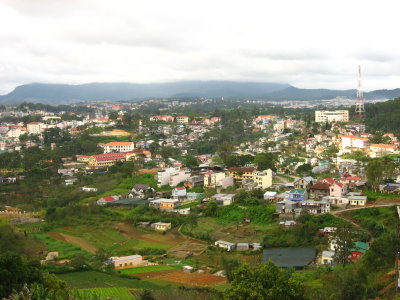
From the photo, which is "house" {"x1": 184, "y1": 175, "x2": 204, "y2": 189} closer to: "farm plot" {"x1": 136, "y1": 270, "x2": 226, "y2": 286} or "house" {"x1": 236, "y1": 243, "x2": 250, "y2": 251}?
"house" {"x1": 236, "y1": 243, "x2": 250, "y2": 251}

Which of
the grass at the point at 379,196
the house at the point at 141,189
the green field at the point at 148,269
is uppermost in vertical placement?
the grass at the point at 379,196

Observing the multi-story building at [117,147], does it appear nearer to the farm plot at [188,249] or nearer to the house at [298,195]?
the farm plot at [188,249]

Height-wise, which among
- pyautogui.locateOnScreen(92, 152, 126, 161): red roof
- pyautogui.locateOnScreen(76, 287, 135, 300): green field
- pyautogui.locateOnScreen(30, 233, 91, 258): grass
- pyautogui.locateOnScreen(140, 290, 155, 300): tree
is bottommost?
pyautogui.locateOnScreen(30, 233, 91, 258): grass

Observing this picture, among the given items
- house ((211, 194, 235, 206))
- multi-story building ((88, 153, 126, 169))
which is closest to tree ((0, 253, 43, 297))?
house ((211, 194, 235, 206))

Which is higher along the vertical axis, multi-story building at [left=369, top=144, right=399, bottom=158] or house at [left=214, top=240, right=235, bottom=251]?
multi-story building at [left=369, top=144, right=399, bottom=158]

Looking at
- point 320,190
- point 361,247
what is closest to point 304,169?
point 320,190

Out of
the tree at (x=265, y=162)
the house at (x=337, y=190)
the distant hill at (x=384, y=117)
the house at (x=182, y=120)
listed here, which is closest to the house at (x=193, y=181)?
the tree at (x=265, y=162)
